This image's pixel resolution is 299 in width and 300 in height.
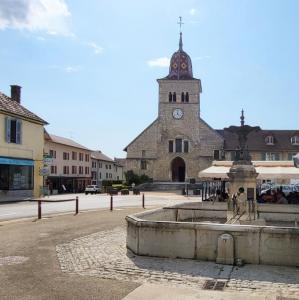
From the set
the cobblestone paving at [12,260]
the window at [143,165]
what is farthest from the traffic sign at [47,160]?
the window at [143,165]

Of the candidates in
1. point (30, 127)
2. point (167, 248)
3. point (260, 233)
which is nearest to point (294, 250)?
point (260, 233)

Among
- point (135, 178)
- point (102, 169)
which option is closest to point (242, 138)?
point (135, 178)

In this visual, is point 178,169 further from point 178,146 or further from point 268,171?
point 268,171

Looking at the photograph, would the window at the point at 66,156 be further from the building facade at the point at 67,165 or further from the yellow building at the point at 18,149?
the yellow building at the point at 18,149

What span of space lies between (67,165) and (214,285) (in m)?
61.4

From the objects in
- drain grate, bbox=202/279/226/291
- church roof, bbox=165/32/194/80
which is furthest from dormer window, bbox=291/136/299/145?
drain grate, bbox=202/279/226/291

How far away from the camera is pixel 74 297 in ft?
22.6

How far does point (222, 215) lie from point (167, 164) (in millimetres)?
53360

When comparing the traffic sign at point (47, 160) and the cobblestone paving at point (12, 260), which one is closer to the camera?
the cobblestone paving at point (12, 260)

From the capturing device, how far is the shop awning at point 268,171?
18.9 m

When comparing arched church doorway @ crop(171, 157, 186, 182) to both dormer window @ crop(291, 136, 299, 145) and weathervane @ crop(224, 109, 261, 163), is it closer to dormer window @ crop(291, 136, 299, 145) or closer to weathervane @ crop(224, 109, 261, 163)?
dormer window @ crop(291, 136, 299, 145)

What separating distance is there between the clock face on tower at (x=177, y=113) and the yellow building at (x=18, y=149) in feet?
112

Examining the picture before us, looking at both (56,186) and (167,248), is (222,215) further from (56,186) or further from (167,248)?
(56,186)

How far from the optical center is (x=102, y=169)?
87.8 metres
